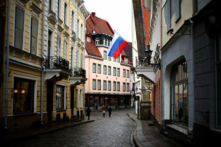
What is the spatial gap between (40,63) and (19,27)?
369cm

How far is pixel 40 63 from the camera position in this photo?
18719 millimetres

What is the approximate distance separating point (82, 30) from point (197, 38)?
25193 millimetres

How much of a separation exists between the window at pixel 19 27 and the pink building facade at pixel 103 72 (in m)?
→ 38.6

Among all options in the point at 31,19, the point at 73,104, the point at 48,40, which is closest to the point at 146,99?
the point at 73,104

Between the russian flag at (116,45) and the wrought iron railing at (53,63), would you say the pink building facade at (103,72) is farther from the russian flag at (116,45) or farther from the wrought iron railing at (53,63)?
the russian flag at (116,45)

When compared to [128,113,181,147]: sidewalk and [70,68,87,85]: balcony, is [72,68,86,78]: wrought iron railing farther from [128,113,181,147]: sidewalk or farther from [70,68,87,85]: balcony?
[128,113,181,147]: sidewalk

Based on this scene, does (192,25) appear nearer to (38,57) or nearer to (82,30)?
(38,57)

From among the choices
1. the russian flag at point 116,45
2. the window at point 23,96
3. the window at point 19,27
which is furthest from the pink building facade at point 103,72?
the window at point 19,27

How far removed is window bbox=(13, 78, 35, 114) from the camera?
1549 centimetres

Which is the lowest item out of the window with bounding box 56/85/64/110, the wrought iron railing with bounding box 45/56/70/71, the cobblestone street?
the cobblestone street

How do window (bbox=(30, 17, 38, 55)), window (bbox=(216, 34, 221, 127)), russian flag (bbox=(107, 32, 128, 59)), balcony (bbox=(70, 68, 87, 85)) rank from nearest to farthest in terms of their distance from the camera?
1. window (bbox=(216, 34, 221, 127))
2. window (bbox=(30, 17, 38, 55))
3. russian flag (bbox=(107, 32, 128, 59))
4. balcony (bbox=(70, 68, 87, 85))

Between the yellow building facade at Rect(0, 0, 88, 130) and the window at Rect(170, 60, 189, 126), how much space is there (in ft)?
Result: 27.6

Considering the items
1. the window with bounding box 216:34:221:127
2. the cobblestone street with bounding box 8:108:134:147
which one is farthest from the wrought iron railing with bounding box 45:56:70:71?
the window with bounding box 216:34:221:127

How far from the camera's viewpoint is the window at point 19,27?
1523 centimetres
